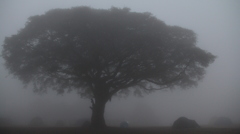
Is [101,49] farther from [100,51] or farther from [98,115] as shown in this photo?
[98,115]

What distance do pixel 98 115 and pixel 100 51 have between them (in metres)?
7.36

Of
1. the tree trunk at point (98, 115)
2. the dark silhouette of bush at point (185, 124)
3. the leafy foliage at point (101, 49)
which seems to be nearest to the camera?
the leafy foliage at point (101, 49)

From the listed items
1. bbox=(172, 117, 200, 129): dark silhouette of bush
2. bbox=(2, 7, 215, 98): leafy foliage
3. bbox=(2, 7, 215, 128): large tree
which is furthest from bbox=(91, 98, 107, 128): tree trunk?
bbox=(172, 117, 200, 129): dark silhouette of bush

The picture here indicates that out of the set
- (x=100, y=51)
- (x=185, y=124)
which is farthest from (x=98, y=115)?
(x=185, y=124)

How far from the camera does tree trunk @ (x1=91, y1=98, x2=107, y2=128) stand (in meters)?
26.4

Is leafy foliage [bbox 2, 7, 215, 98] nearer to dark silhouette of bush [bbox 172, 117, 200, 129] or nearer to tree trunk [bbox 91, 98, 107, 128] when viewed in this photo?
tree trunk [bbox 91, 98, 107, 128]

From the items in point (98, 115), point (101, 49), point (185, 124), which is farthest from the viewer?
point (98, 115)

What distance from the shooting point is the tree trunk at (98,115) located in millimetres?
26406

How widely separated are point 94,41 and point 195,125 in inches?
546

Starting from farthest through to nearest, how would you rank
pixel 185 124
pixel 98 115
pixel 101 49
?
1. pixel 98 115
2. pixel 185 124
3. pixel 101 49

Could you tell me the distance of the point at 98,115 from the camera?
26812 mm

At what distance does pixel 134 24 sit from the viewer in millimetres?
24703

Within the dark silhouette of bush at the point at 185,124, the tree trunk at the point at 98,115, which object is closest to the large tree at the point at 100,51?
the tree trunk at the point at 98,115

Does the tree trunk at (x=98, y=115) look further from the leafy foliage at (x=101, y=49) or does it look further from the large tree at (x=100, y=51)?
the leafy foliage at (x=101, y=49)
